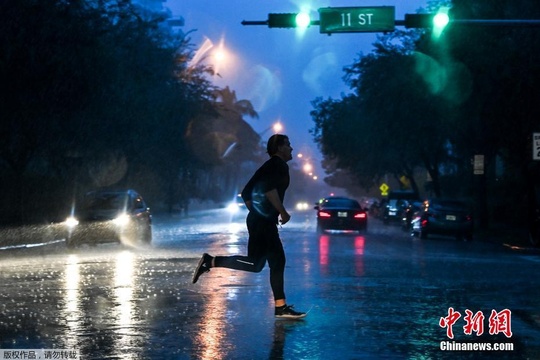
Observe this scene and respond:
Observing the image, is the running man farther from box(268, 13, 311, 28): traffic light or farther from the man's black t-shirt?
A: box(268, 13, 311, 28): traffic light

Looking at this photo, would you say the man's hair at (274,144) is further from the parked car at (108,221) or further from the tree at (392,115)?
the tree at (392,115)

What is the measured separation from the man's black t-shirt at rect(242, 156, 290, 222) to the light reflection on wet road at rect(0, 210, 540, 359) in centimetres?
126

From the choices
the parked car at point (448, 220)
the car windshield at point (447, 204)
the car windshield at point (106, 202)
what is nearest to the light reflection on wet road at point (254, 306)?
the car windshield at point (106, 202)

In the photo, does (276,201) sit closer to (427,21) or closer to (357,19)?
(357,19)

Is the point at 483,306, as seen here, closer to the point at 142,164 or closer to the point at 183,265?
the point at 183,265

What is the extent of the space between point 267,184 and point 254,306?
7.08 feet

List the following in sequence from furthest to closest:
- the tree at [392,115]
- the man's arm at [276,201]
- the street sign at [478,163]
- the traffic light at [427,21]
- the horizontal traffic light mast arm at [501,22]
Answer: the tree at [392,115]
the street sign at [478,163]
the traffic light at [427,21]
the horizontal traffic light mast arm at [501,22]
the man's arm at [276,201]

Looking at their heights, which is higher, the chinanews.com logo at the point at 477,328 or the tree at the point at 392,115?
the tree at the point at 392,115

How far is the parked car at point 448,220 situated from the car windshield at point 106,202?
12.3 m

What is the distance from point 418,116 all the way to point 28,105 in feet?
69.6

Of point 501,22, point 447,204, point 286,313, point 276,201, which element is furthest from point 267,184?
point 447,204

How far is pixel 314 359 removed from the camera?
8992mm

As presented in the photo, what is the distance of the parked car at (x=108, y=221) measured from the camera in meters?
29.2

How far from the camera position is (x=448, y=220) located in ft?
123
